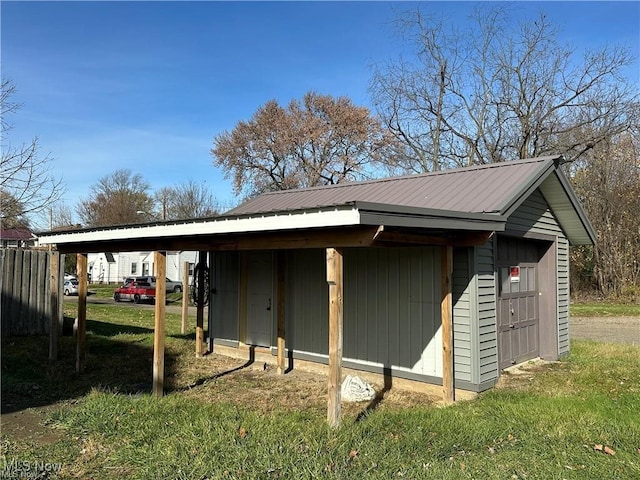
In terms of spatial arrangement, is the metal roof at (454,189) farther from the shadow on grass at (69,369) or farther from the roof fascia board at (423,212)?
the shadow on grass at (69,369)

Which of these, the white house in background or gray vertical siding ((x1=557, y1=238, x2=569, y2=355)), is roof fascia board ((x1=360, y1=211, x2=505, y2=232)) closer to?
gray vertical siding ((x1=557, y1=238, x2=569, y2=355))

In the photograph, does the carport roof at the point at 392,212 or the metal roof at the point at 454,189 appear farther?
the metal roof at the point at 454,189

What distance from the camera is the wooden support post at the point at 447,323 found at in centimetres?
621

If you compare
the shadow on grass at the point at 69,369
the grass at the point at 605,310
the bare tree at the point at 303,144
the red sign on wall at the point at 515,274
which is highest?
the bare tree at the point at 303,144

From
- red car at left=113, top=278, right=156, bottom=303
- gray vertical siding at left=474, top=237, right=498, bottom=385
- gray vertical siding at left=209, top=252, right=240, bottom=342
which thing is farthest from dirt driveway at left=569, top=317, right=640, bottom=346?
red car at left=113, top=278, right=156, bottom=303

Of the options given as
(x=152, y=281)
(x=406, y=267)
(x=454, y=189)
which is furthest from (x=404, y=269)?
(x=152, y=281)

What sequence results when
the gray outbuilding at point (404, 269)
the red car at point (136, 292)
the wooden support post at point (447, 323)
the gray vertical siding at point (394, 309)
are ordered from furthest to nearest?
the red car at point (136, 292), the gray vertical siding at point (394, 309), the wooden support post at point (447, 323), the gray outbuilding at point (404, 269)

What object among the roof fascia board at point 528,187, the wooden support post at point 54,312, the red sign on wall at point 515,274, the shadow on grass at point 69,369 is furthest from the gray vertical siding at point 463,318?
the wooden support post at point 54,312

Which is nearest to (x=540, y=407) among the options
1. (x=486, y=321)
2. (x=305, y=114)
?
(x=486, y=321)

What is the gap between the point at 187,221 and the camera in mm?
6055

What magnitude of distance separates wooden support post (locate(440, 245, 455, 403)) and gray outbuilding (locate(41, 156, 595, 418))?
0.01m

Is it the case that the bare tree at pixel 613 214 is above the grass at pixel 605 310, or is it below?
above

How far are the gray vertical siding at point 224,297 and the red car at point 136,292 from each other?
627 inches

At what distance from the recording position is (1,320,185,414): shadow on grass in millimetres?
6507
